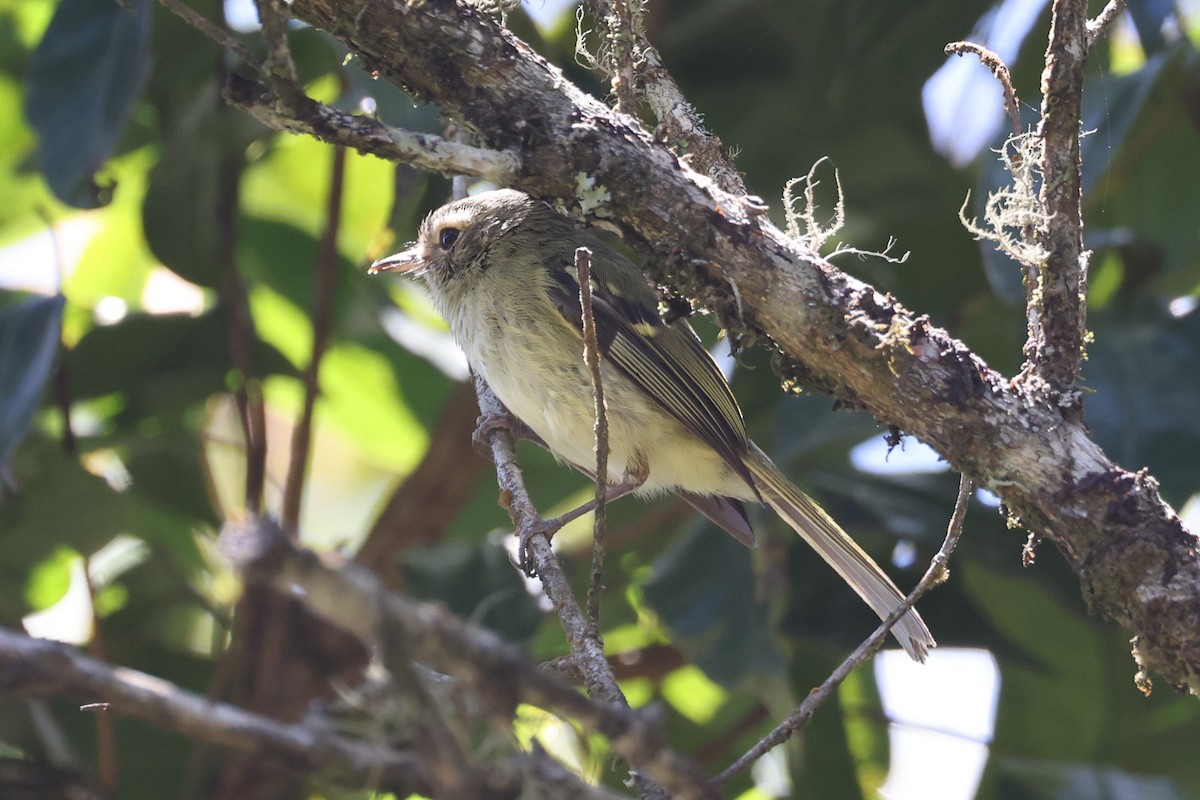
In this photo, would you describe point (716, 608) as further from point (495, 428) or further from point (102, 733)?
point (102, 733)

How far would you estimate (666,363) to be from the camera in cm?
323

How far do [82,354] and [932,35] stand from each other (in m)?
2.79

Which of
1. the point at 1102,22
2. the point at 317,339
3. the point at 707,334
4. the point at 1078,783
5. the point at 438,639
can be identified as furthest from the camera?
the point at 707,334

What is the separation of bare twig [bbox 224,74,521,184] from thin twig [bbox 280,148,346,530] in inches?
80.7

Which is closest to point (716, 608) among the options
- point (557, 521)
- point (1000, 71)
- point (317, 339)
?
point (557, 521)

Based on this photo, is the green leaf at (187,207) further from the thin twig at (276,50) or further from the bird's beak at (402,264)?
the thin twig at (276,50)

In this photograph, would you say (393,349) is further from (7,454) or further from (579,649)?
(579,649)

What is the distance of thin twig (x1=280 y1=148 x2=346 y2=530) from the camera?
3766mm

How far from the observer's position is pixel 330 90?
4.34 m

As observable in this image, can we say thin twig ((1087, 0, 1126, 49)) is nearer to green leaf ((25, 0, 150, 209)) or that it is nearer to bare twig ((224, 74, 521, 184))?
bare twig ((224, 74, 521, 184))

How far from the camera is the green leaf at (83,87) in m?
3.09

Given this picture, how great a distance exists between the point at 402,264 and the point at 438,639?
2.72 meters

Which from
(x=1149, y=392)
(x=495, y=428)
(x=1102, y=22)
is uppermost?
(x=1102, y=22)

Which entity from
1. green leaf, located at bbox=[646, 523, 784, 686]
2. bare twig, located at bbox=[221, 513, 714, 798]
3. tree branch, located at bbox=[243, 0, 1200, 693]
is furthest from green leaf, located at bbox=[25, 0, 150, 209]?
bare twig, located at bbox=[221, 513, 714, 798]
